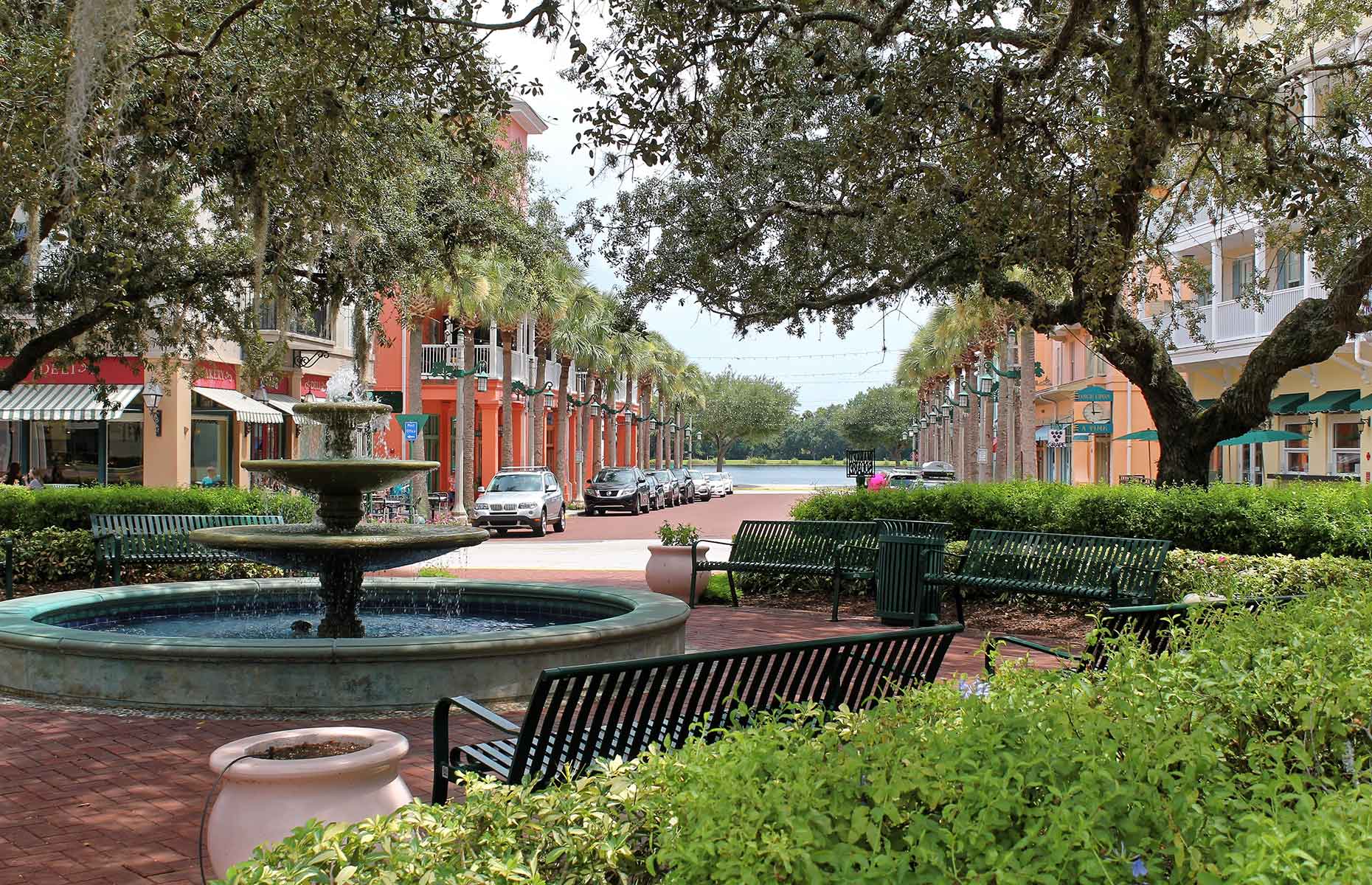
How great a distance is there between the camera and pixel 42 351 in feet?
51.8

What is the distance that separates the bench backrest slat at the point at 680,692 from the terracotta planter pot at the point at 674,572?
313 inches

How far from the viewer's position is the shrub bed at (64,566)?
1409 cm

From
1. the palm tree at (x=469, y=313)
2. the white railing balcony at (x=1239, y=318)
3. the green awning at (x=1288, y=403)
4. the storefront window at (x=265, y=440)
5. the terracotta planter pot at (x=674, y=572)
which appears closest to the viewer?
the terracotta planter pot at (x=674, y=572)

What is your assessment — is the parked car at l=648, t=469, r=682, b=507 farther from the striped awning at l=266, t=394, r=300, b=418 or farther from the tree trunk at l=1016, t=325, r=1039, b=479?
the tree trunk at l=1016, t=325, r=1039, b=479

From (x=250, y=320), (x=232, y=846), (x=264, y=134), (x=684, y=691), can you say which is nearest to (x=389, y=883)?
(x=232, y=846)

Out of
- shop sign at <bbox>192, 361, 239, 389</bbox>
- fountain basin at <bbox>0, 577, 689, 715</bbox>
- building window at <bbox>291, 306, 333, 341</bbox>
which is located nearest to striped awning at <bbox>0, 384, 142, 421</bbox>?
shop sign at <bbox>192, 361, 239, 389</bbox>

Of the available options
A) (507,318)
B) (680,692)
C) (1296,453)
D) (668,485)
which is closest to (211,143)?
(680,692)

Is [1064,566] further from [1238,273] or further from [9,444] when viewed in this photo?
[9,444]

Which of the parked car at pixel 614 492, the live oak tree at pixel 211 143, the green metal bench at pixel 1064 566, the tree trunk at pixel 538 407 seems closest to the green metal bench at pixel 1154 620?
the green metal bench at pixel 1064 566

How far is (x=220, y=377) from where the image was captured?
33.1m

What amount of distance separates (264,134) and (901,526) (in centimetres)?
769

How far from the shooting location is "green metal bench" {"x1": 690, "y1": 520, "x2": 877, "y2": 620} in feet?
42.2

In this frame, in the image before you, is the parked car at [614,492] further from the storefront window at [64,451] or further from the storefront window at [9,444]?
the storefront window at [9,444]

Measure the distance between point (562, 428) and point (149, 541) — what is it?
3638 cm
